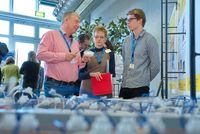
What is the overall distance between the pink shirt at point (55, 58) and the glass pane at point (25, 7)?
8518 millimetres

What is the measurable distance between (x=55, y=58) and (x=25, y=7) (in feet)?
29.3

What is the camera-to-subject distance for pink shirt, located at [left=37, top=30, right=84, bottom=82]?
7.14 feet

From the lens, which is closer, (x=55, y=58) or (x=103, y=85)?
(x=55, y=58)

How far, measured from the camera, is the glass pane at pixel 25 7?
408 inches

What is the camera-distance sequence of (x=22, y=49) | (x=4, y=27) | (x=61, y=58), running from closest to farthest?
1. (x=61, y=58)
2. (x=4, y=27)
3. (x=22, y=49)

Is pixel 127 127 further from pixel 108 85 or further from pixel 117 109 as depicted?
pixel 108 85

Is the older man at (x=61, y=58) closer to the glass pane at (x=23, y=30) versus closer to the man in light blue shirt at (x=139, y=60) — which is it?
the man in light blue shirt at (x=139, y=60)

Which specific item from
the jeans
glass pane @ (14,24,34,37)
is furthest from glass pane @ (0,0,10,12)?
the jeans

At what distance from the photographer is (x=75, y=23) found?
7.48 feet

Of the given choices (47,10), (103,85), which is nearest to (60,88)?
(103,85)

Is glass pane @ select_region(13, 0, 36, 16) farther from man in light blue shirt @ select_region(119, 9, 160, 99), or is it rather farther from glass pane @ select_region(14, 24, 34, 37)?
man in light blue shirt @ select_region(119, 9, 160, 99)

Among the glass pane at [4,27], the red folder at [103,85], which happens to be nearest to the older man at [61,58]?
the red folder at [103,85]

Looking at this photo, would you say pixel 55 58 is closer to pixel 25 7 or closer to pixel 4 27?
pixel 4 27

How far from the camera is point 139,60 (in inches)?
89.9
